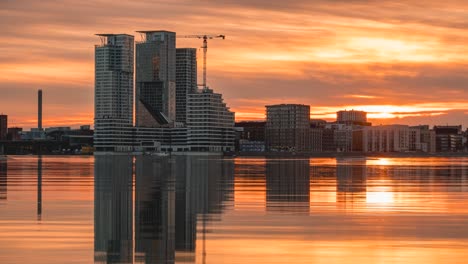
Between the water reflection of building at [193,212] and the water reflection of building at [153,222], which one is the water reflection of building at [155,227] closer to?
the water reflection of building at [153,222]

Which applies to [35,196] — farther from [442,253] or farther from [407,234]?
[442,253]

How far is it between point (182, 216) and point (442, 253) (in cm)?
1341

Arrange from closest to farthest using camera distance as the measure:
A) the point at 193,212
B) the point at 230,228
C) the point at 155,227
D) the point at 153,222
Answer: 1. the point at 155,227
2. the point at 230,228
3. the point at 153,222
4. the point at 193,212

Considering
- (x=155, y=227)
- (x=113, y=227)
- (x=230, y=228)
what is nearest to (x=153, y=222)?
(x=155, y=227)

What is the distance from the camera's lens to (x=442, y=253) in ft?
85.3

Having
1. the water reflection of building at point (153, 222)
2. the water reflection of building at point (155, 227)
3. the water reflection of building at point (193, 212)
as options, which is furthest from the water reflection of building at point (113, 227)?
the water reflection of building at point (193, 212)

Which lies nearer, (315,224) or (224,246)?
(224,246)

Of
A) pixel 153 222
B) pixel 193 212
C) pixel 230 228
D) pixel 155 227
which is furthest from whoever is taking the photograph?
pixel 193 212

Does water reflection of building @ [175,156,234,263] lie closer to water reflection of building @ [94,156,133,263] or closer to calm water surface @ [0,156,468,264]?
calm water surface @ [0,156,468,264]

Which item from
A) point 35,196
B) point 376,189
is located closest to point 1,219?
point 35,196

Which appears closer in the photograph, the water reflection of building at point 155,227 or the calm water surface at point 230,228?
the water reflection of building at point 155,227

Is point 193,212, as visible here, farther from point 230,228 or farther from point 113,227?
point 113,227

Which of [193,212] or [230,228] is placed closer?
[230,228]

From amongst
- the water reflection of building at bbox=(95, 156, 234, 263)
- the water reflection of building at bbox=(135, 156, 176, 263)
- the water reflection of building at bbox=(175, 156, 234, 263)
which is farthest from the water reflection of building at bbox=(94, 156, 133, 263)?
the water reflection of building at bbox=(175, 156, 234, 263)
